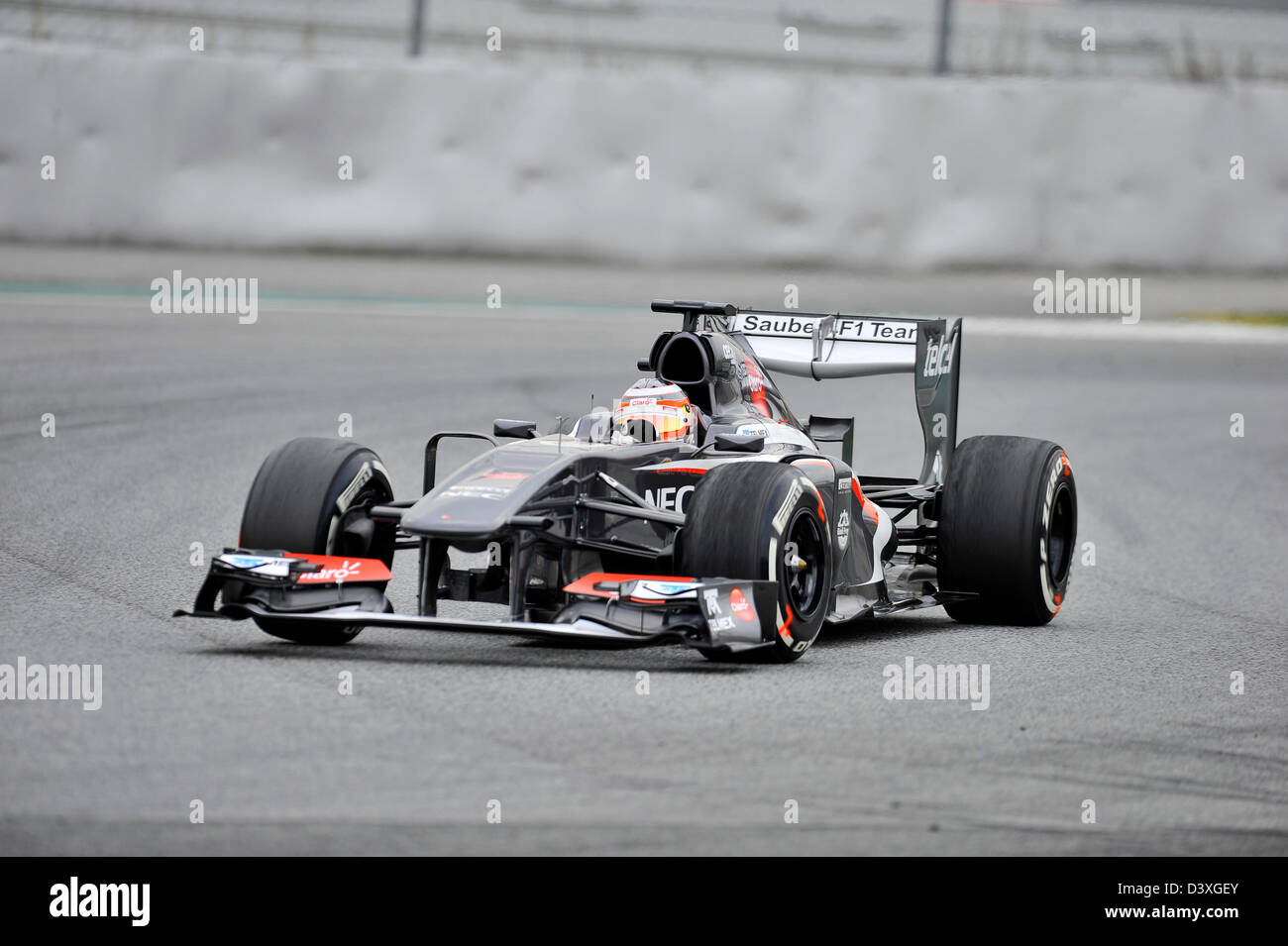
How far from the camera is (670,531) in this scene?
909cm

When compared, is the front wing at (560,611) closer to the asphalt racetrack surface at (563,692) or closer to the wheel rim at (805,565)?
the asphalt racetrack surface at (563,692)

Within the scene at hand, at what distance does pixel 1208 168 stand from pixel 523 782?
62.5 feet

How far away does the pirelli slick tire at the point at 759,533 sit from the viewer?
8070 mm

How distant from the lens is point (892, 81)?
22688 mm

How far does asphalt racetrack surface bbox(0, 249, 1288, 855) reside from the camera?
5625 mm

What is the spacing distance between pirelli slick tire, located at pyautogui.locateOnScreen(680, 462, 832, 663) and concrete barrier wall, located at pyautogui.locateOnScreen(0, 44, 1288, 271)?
44.8 feet

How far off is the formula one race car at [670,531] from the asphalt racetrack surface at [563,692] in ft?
0.73
